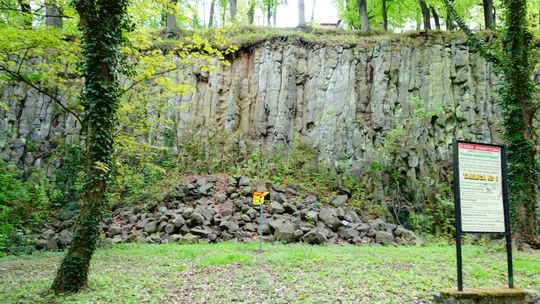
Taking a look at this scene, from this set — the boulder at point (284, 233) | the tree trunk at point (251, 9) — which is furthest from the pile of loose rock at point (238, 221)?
the tree trunk at point (251, 9)

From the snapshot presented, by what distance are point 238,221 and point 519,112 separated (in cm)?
1006

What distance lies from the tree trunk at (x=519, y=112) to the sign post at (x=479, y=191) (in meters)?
6.61

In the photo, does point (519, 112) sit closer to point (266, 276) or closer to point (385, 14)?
point (266, 276)

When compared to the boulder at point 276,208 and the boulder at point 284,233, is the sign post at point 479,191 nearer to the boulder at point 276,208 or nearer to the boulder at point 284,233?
the boulder at point 284,233

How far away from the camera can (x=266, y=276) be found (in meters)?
7.55

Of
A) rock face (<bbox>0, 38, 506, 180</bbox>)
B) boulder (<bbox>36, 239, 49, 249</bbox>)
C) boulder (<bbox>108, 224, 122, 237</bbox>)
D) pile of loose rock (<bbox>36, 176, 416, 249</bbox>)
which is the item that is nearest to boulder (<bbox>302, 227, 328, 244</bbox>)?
pile of loose rock (<bbox>36, 176, 416, 249</bbox>)

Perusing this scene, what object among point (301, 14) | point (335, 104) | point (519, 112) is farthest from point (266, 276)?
point (301, 14)

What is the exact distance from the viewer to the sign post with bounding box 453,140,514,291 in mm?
5289

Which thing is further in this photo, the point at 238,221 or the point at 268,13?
the point at 268,13

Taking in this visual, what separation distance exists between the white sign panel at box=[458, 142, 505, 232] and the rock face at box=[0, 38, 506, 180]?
12.1 metres

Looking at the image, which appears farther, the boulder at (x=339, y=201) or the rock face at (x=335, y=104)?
the rock face at (x=335, y=104)

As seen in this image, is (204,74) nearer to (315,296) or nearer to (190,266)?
(190,266)

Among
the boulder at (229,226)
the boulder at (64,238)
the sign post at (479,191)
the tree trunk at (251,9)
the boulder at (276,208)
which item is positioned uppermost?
the tree trunk at (251,9)

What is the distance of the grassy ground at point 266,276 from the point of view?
6203 mm
